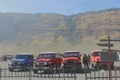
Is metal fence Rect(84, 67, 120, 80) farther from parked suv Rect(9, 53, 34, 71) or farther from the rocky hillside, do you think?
the rocky hillside

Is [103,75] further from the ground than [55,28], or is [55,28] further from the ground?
[55,28]

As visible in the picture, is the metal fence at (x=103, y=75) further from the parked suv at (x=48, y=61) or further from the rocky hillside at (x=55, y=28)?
the rocky hillside at (x=55, y=28)

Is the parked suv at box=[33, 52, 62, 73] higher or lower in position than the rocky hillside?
lower

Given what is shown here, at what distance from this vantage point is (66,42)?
15850 cm

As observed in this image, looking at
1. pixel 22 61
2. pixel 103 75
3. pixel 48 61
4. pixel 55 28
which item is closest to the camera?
pixel 103 75

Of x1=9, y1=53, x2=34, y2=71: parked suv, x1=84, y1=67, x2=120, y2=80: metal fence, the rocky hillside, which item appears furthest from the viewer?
the rocky hillside

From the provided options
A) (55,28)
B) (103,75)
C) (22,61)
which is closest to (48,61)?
(22,61)

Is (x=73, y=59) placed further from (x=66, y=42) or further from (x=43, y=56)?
(x=66, y=42)

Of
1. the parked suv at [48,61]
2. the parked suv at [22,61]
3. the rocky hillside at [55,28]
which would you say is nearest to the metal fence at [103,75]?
the parked suv at [48,61]

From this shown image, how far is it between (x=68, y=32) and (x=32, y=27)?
17399 mm

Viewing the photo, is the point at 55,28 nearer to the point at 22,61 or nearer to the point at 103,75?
the point at 22,61

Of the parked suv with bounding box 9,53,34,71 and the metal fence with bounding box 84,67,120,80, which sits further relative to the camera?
the parked suv with bounding box 9,53,34,71

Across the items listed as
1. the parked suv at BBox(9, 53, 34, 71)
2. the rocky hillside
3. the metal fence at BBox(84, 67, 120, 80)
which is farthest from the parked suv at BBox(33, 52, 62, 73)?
the rocky hillside

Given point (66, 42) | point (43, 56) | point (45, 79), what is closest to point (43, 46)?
point (66, 42)
